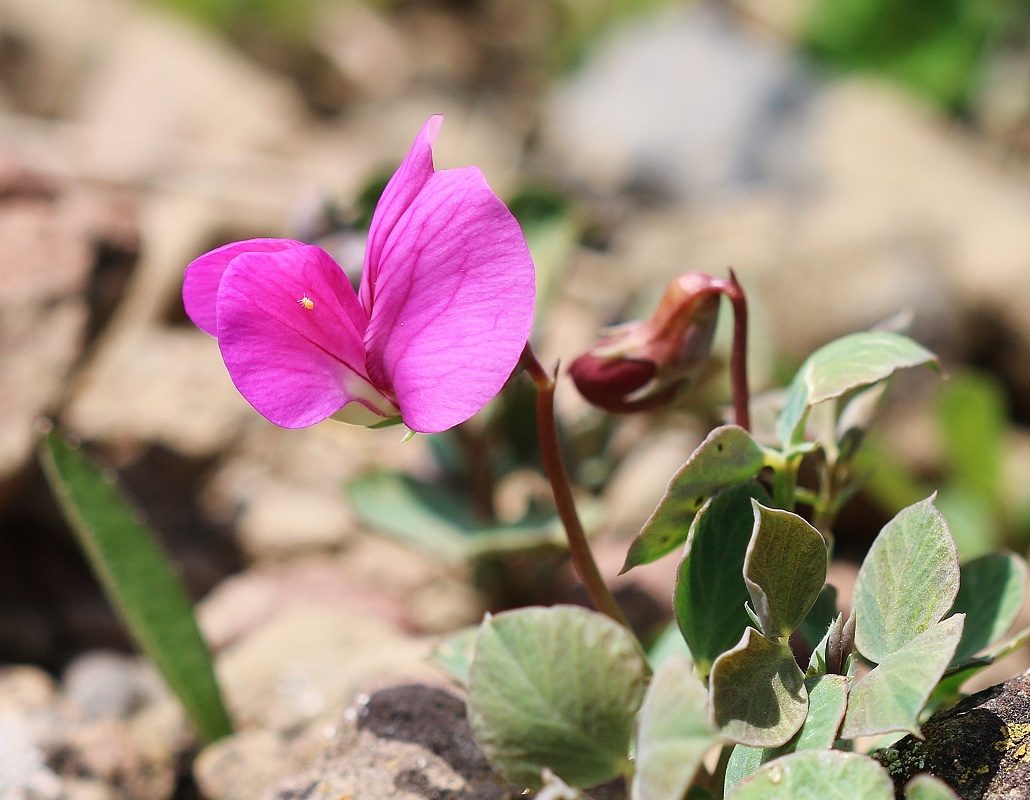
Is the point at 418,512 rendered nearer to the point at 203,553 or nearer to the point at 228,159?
the point at 203,553

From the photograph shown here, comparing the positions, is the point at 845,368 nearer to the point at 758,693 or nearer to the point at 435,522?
the point at 758,693

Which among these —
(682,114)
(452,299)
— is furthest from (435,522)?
(682,114)

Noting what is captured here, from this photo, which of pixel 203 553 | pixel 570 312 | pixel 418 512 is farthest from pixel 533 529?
pixel 570 312

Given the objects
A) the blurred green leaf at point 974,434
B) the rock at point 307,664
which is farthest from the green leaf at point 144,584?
the blurred green leaf at point 974,434

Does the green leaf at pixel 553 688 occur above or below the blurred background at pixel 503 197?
above

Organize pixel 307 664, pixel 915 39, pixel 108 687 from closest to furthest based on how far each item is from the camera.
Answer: pixel 307 664
pixel 108 687
pixel 915 39

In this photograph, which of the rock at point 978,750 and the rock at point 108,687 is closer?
the rock at point 978,750

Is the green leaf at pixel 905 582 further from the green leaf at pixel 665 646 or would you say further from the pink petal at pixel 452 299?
the pink petal at pixel 452 299
